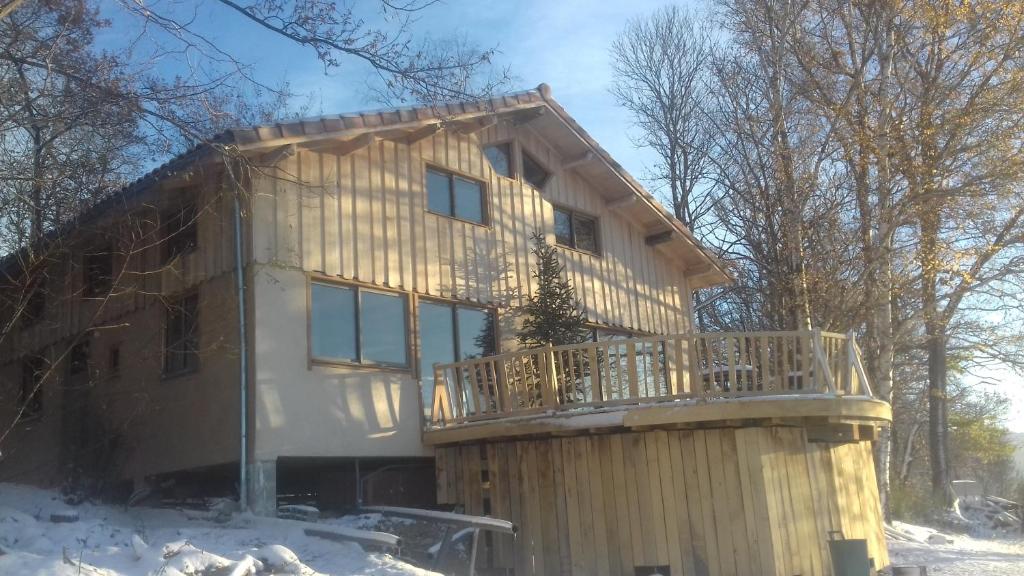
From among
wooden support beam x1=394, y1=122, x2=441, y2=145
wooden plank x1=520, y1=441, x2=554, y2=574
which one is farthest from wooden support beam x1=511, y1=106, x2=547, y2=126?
wooden plank x1=520, y1=441, x2=554, y2=574

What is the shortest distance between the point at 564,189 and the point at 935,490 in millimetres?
16313

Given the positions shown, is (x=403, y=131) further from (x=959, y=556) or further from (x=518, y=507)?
(x=959, y=556)

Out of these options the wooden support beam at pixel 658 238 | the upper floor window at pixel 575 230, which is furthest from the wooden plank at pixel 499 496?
the wooden support beam at pixel 658 238

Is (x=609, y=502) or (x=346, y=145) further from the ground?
(x=346, y=145)

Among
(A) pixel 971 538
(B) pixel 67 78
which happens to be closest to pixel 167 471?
(B) pixel 67 78

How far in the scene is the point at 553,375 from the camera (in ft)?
38.1

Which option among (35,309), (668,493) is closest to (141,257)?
(35,309)

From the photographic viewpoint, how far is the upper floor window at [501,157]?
15469 millimetres

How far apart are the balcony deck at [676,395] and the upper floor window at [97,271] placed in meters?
5.84

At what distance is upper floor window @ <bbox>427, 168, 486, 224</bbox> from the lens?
14203 millimetres

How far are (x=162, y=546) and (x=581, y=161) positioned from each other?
10602 millimetres

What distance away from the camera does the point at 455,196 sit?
47.7 ft

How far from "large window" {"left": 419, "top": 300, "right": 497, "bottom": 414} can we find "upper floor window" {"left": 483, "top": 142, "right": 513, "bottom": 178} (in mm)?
2722

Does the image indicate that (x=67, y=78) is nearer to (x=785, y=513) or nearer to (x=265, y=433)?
(x=265, y=433)
